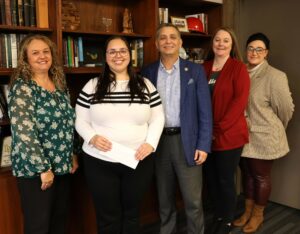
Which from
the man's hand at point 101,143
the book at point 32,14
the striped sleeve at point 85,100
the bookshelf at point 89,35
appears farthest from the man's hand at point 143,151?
the book at point 32,14

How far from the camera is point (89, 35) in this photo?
8.43 feet

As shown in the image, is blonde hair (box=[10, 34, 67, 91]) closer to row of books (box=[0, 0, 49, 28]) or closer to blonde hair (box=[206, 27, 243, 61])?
row of books (box=[0, 0, 49, 28])

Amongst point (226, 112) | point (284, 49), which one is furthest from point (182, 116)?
point (284, 49)

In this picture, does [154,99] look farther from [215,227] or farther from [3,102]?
[215,227]

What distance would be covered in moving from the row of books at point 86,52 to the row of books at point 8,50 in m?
0.36

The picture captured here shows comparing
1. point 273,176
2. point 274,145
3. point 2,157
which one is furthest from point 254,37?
point 2,157

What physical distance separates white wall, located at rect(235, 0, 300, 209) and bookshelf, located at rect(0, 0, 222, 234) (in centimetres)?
33

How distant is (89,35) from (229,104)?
4.14 feet

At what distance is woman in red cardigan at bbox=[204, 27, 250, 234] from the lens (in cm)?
214

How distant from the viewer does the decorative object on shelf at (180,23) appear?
9.53 ft

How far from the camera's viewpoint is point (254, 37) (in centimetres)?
251

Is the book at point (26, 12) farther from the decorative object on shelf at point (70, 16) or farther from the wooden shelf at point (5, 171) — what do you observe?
the wooden shelf at point (5, 171)

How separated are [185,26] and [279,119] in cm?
123

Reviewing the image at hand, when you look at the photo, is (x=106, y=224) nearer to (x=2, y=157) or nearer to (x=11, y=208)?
(x=11, y=208)
